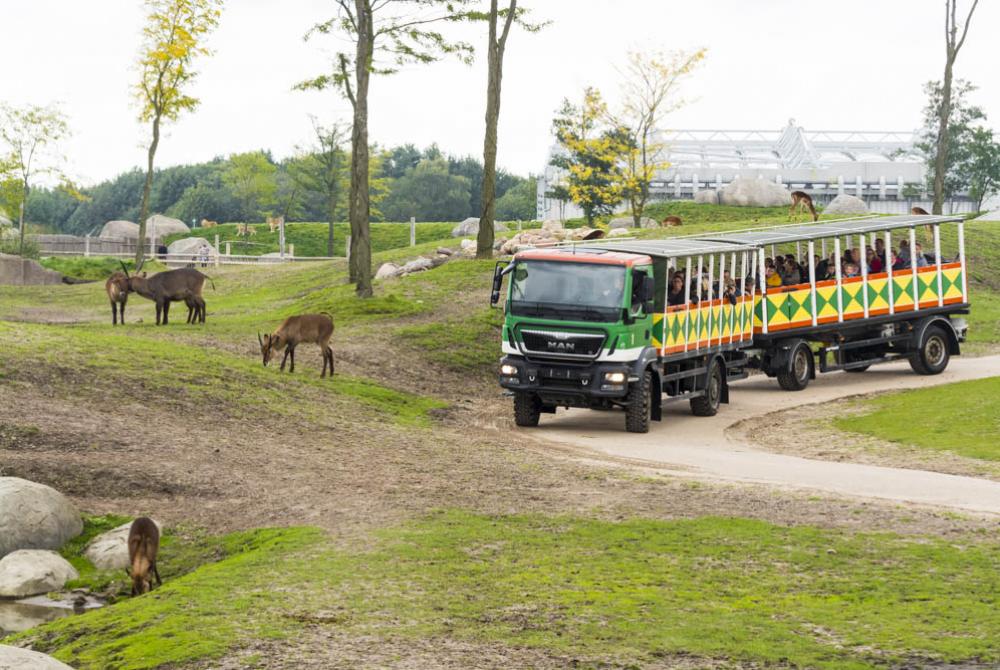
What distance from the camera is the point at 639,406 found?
23812 mm

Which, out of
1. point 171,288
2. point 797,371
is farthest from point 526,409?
point 171,288

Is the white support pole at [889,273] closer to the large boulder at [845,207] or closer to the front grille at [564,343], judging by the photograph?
the front grille at [564,343]

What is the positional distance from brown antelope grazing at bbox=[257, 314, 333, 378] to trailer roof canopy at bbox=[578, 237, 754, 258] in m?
5.63

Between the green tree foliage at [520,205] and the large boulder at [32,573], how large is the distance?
116 metres

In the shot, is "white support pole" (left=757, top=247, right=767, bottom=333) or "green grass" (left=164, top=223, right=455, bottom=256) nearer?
"white support pole" (left=757, top=247, right=767, bottom=333)

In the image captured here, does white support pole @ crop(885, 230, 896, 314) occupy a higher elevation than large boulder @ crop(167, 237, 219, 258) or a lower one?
lower

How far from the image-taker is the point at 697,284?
86.5 ft

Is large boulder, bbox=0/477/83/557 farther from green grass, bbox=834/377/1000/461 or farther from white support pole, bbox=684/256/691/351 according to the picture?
white support pole, bbox=684/256/691/351

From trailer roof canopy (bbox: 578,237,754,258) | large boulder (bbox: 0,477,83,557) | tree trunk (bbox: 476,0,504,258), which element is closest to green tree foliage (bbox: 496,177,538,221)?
tree trunk (bbox: 476,0,504,258)

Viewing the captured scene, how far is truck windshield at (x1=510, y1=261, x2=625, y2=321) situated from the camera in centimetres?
2317

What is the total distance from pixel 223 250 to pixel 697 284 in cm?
6195

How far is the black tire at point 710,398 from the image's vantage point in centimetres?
2684

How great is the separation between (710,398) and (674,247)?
3075mm

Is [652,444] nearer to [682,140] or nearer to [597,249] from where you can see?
[597,249]
